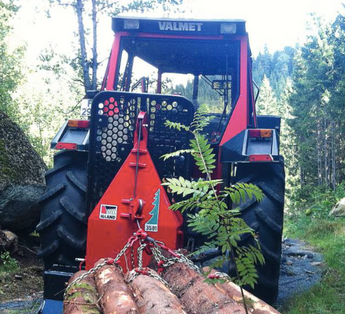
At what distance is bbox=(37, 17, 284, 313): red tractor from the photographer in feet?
12.9

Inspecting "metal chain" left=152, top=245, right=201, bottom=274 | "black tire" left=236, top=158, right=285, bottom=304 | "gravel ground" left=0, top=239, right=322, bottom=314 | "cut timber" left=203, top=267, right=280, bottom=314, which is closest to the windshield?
"black tire" left=236, top=158, right=285, bottom=304

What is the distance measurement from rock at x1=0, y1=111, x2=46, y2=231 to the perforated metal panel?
10.7 feet

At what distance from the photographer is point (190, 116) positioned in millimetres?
4090

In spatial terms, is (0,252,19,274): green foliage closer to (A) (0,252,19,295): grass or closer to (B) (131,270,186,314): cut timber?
(A) (0,252,19,295): grass

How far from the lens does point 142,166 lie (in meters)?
3.97

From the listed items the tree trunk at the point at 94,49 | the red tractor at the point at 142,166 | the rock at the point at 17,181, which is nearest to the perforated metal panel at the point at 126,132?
the red tractor at the point at 142,166

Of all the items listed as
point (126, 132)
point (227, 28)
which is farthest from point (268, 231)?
point (227, 28)

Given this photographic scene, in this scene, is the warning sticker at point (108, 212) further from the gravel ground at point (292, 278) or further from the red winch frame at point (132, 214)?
the gravel ground at point (292, 278)

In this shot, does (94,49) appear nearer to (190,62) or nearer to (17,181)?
(17,181)

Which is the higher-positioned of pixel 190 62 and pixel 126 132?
pixel 190 62

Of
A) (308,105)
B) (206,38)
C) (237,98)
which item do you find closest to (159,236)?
(237,98)

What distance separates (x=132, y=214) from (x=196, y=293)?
1026 millimetres

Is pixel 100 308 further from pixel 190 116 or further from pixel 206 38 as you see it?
pixel 206 38

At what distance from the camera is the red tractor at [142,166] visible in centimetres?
392
